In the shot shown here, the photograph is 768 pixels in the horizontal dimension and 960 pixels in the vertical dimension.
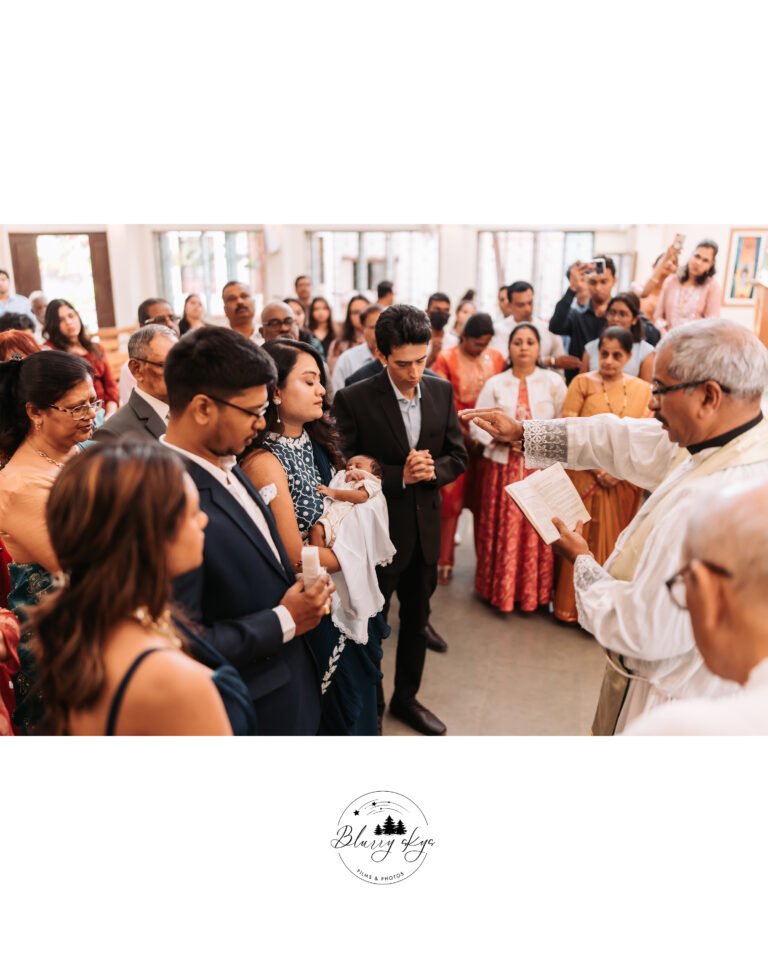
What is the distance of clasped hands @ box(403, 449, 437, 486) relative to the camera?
1.71 m

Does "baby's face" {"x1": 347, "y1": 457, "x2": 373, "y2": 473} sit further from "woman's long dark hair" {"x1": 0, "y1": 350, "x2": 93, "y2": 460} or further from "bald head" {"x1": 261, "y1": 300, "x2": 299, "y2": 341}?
"bald head" {"x1": 261, "y1": 300, "x2": 299, "y2": 341}

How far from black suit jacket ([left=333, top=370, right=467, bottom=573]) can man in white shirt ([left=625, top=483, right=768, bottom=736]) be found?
29.3 inches

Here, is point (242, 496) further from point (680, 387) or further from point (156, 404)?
point (680, 387)

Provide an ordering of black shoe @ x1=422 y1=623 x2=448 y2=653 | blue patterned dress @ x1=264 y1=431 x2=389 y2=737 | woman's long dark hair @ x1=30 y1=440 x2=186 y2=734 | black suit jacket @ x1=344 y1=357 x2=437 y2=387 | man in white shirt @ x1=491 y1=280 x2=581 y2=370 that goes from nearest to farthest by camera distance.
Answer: woman's long dark hair @ x1=30 y1=440 x2=186 y2=734, blue patterned dress @ x1=264 y1=431 x2=389 y2=737, black suit jacket @ x1=344 y1=357 x2=437 y2=387, black shoe @ x1=422 y1=623 x2=448 y2=653, man in white shirt @ x1=491 y1=280 x2=581 y2=370

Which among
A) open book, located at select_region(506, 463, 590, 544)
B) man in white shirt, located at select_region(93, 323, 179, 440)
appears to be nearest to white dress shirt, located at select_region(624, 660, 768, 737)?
open book, located at select_region(506, 463, 590, 544)

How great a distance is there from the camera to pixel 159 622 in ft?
3.11

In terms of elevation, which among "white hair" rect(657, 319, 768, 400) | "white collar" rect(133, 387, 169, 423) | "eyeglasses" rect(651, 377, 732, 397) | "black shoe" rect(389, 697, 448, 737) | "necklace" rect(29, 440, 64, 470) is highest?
"white hair" rect(657, 319, 768, 400)

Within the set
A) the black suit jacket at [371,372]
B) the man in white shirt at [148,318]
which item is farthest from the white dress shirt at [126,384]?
the black suit jacket at [371,372]

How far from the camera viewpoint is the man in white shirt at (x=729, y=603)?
1.00 meters

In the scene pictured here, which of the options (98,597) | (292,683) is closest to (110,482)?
(98,597)

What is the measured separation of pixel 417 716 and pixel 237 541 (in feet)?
3.25

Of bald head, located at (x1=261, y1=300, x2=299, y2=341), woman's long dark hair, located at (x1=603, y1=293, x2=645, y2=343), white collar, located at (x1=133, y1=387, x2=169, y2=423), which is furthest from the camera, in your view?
woman's long dark hair, located at (x1=603, y1=293, x2=645, y2=343)
